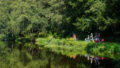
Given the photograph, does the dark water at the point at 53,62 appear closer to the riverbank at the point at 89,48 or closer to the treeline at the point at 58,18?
the riverbank at the point at 89,48

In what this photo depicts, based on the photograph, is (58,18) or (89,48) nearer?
(89,48)

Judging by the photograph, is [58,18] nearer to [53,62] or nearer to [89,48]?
[89,48]

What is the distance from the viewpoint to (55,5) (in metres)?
36.9

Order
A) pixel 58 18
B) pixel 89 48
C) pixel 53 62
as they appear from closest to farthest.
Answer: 1. pixel 53 62
2. pixel 89 48
3. pixel 58 18

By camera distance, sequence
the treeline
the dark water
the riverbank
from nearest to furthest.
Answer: the dark water
the riverbank
the treeline

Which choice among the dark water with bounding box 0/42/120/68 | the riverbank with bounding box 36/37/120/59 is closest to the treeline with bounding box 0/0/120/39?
the riverbank with bounding box 36/37/120/59

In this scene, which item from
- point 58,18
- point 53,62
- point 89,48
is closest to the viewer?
point 53,62

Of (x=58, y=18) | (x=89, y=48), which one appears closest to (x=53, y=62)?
(x=89, y=48)

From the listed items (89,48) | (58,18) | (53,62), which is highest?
(58,18)

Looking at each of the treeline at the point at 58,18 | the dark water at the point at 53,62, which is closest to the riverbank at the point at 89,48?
the dark water at the point at 53,62

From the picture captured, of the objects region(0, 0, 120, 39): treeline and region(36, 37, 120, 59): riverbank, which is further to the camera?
region(0, 0, 120, 39): treeline

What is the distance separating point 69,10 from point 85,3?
4.69 metres

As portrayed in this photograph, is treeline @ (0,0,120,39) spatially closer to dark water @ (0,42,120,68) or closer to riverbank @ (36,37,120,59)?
riverbank @ (36,37,120,59)

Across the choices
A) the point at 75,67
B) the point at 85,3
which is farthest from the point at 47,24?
the point at 75,67
